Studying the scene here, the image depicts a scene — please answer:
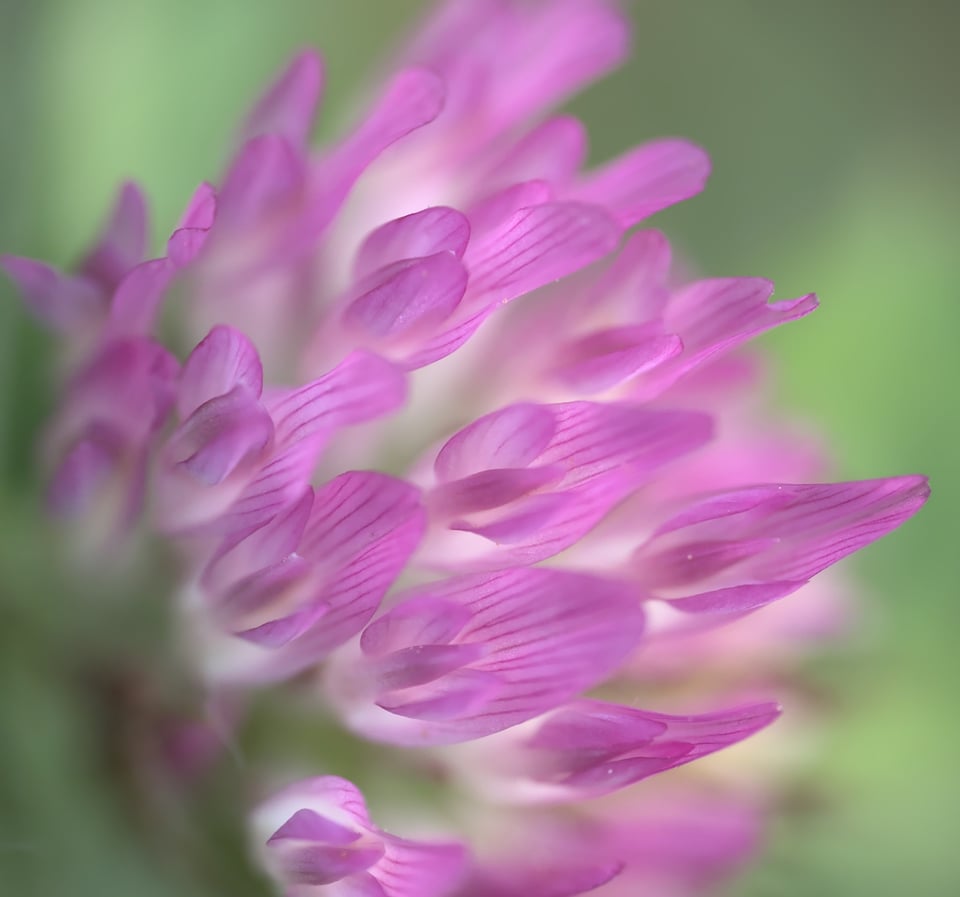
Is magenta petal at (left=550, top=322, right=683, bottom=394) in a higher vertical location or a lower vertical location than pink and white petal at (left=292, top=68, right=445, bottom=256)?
lower

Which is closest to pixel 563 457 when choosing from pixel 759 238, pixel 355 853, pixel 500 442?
pixel 500 442

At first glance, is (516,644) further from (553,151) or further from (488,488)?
(553,151)

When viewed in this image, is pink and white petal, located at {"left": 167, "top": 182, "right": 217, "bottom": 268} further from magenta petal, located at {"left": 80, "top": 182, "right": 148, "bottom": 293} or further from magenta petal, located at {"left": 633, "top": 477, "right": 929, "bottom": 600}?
magenta petal, located at {"left": 633, "top": 477, "right": 929, "bottom": 600}

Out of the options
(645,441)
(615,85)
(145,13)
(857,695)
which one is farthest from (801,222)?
(645,441)

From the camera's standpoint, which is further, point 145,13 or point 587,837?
point 145,13

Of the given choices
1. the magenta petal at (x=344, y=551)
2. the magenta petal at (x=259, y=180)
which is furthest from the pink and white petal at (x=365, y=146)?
the magenta petal at (x=344, y=551)

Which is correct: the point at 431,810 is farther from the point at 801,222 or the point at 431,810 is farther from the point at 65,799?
the point at 801,222

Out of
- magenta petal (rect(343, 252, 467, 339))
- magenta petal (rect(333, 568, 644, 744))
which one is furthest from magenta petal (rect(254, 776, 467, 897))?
magenta petal (rect(343, 252, 467, 339))
